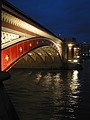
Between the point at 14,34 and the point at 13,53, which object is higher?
the point at 14,34

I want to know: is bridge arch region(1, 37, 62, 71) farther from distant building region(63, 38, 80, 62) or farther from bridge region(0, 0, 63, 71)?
distant building region(63, 38, 80, 62)

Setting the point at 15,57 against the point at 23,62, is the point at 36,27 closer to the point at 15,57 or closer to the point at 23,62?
the point at 15,57

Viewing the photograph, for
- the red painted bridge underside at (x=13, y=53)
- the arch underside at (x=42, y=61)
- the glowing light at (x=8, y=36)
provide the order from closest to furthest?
the red painted bridge underside at (x=13, y=53) < the glowing light at (x=8, y=36) < the arch underside at (x=42, y=61)

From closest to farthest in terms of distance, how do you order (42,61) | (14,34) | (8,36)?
(8,36) < (14,34) < (42,61)

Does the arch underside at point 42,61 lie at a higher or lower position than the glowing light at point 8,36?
lower

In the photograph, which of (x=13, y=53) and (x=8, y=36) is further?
(x=8, y=36)

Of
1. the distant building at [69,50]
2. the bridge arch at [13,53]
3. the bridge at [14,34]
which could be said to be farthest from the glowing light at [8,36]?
the distant building at [69,50]

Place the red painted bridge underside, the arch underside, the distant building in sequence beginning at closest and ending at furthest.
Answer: the red painted bridge underside → the arch underside → the distant building

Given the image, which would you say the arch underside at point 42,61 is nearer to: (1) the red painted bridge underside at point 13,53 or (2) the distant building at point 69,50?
(2) the distant building at point 69,50

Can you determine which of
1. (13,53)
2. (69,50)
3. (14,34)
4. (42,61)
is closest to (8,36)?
(14,34)

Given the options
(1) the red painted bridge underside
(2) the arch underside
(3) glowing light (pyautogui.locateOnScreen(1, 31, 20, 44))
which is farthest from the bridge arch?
(2) the arch underside

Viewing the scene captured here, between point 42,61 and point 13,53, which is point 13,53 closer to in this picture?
point 13,53

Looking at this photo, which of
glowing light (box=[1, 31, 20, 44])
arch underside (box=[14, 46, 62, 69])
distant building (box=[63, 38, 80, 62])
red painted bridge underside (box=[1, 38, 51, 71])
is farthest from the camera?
distant building (box=[63, 38, 80, 62])

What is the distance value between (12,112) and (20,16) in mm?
16940
